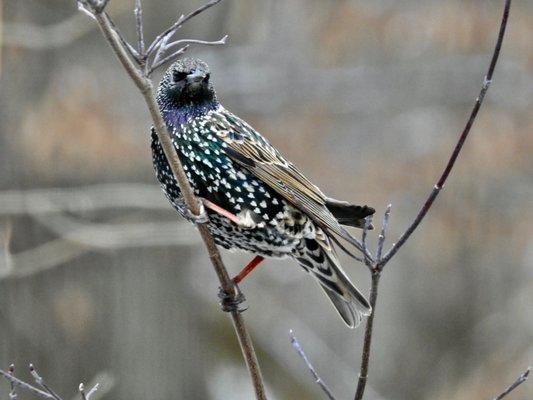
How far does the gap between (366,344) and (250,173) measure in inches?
50.8

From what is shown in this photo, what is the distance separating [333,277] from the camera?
4.14 m

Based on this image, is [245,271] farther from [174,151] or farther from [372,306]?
[372,306]

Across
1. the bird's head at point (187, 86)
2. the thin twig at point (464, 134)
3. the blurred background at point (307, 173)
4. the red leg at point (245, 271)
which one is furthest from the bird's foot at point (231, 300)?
the blurred background at point (307, 173)

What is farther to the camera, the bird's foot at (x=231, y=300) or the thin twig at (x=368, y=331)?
the bird's foot at (x=231, y=300)

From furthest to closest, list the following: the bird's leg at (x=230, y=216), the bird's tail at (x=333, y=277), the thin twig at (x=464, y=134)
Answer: the bird's tail at (x=333, y=277) < the bird's leg at (x=230, y=216) < the thin twig at (x=464, y=134)

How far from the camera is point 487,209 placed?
824 cm

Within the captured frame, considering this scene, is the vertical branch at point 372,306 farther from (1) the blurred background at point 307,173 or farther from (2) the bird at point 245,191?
(1) the blurred background at point 307,173

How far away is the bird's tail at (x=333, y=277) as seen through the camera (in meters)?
4.11

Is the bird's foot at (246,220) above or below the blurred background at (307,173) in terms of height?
below

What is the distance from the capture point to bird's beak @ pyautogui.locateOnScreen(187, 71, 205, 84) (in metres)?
3.96

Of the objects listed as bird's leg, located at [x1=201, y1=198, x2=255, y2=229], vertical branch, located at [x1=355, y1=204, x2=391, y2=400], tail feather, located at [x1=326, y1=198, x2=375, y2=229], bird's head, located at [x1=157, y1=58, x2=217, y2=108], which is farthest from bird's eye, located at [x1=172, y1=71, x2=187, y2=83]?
vertical branch, located at [x1=355, y1=204, x2=391, y2=400]

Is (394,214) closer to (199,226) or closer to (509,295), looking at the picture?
(509,295)

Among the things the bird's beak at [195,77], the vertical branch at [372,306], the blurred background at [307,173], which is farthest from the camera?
the blurred background at [307,173]

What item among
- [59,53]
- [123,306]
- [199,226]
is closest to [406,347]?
[123,306]
